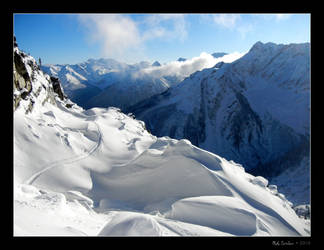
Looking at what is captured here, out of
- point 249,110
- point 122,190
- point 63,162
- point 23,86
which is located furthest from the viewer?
point 249,110

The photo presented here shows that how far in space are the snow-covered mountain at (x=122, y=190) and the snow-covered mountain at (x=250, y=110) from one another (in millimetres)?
63169

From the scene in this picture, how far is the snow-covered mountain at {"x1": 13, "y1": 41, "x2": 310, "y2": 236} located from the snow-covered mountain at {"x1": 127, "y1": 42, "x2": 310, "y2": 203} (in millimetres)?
63169

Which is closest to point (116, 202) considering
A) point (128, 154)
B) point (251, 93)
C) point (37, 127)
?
point (128, 154)

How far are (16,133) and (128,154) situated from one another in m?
8.08

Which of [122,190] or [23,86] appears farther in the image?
[23,86]

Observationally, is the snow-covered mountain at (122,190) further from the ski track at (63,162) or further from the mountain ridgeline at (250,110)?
the mountain ridgeline at (250,110)

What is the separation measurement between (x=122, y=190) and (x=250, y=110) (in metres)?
92.9

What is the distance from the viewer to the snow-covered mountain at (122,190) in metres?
7.31

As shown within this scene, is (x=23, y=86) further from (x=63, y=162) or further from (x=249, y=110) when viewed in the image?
(x=249, y=110)

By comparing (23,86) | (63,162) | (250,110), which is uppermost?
(250,110)

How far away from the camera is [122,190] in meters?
13.0

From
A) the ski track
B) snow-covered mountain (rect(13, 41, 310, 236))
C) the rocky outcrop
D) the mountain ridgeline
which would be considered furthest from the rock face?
the mountain ridgeline

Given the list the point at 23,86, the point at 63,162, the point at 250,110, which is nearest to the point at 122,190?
the point at 63,162
